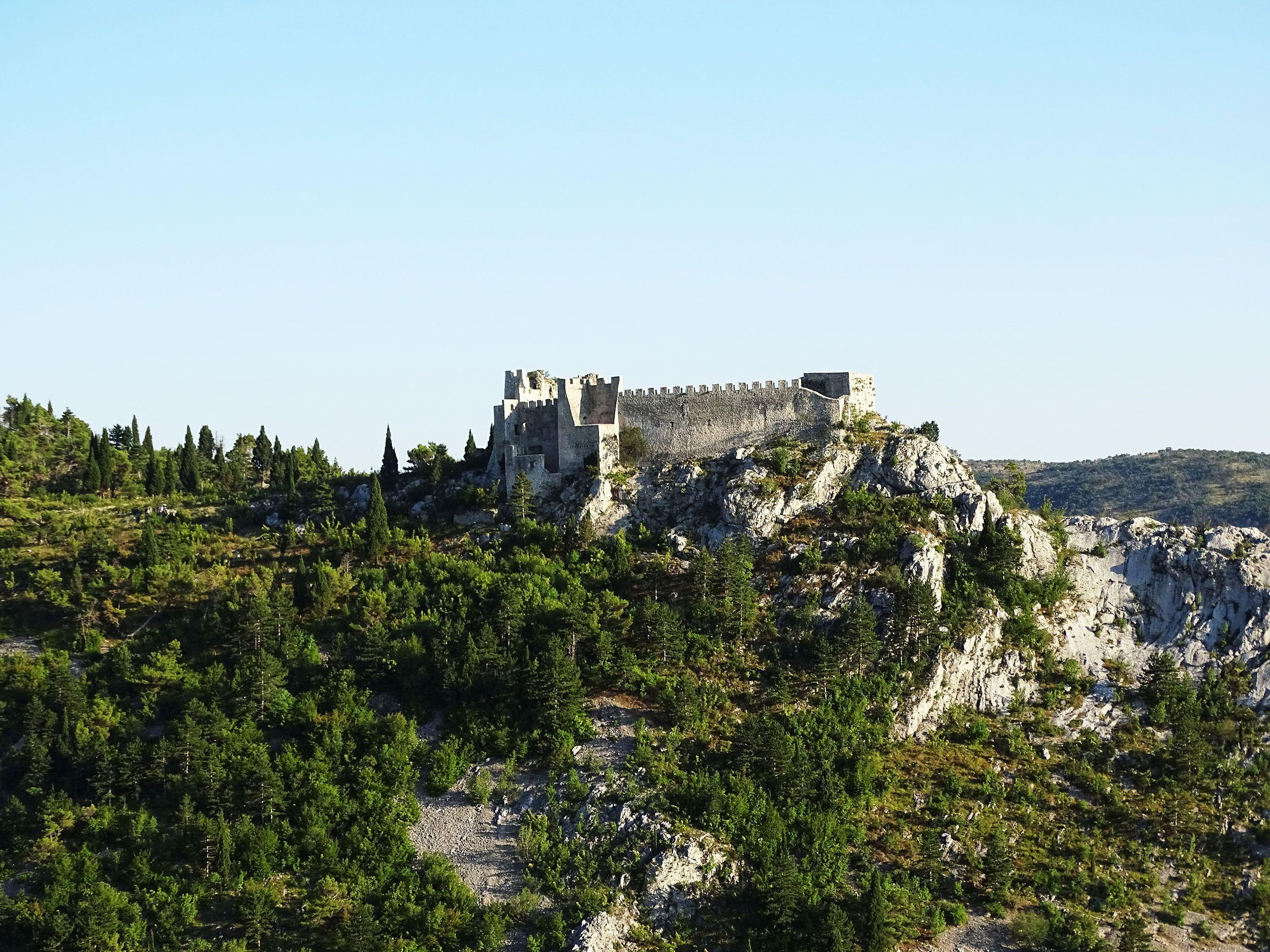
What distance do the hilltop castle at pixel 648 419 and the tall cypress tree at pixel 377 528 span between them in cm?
704

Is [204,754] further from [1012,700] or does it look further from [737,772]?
[1012,700]

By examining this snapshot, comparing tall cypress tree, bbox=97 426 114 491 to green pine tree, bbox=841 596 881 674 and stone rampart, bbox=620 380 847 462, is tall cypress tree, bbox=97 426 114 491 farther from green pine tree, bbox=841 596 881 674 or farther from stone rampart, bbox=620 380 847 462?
green pine tree, bbox=841 596 881 674

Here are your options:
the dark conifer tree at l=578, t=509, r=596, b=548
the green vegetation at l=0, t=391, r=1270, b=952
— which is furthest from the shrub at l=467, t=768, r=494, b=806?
the dark conifer tree at l=578, t=509, r=596, b=548

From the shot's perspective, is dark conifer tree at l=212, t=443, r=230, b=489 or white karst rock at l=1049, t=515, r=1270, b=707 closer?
white karst rock at l=1049, t=515, r=1270, b=707

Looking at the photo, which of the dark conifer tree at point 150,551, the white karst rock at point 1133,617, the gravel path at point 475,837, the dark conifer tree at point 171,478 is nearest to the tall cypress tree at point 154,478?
the dark conifer tree at point 171,478

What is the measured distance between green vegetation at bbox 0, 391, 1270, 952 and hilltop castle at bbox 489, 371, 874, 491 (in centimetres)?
243

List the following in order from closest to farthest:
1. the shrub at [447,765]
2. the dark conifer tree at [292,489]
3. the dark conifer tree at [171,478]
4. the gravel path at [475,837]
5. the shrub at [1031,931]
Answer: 1. the shrub at [1031,931]
2. the gravel path at [475,837]
3. the shrub at [447,765]
4. the dark conifer tree at [292,489]
5. the dark conifer tree at [171,478]

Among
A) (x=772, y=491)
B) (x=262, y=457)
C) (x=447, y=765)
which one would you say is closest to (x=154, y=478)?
(x=262, y=457)

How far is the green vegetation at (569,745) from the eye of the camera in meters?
70.8

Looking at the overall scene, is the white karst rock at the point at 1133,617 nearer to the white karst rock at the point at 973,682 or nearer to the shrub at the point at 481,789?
the white karst rock at the point at 973,682

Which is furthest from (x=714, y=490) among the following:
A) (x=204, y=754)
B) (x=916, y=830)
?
(x=204, y=754)

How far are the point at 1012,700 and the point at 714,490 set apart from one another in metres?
20.4

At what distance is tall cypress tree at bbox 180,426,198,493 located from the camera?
114562mm

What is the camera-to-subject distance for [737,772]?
248 feet
